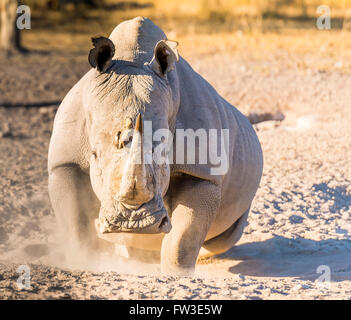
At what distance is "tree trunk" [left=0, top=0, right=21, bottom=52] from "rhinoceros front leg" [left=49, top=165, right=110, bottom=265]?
29.9ft

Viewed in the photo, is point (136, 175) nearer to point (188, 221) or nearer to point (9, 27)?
point (188, 221)

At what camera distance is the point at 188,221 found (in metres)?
4.34

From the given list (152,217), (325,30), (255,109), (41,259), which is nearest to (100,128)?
(152,217)

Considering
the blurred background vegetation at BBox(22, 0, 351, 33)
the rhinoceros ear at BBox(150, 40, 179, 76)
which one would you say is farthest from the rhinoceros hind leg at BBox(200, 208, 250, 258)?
the blurred background vegetation at BBox(22, 0, 351, 33)

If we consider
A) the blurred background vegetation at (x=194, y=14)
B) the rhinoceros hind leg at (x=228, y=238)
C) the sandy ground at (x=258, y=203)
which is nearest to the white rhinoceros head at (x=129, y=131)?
the sandy ground at (x=258, y=203)

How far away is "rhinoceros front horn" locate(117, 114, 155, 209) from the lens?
317 centimetres

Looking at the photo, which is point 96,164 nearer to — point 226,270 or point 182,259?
point 182,259

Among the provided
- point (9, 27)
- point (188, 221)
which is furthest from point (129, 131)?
point (9, 27)

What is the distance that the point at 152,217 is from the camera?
330cm

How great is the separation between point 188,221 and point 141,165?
1218 millimetres

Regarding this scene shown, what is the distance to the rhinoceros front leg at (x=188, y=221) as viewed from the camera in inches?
171

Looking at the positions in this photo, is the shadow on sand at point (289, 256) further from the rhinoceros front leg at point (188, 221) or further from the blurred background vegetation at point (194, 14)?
the blurred background vegetation at point (194, 14)

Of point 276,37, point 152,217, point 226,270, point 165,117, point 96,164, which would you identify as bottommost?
point 226,270
